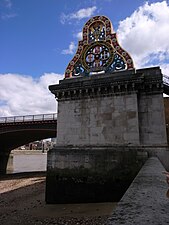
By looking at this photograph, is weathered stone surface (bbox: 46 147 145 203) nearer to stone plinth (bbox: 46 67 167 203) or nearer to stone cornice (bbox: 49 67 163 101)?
stone plinth (bbox: 46 67 167 203)

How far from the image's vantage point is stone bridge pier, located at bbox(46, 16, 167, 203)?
12289 millimetres

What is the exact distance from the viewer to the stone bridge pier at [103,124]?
12.3 metres

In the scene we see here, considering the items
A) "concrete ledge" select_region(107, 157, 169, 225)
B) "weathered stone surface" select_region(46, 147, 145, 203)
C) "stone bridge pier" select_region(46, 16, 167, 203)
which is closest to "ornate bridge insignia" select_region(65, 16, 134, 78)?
"stone bridge pier" select_region(46, 16, 167, 203)

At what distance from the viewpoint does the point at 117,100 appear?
13.7 m

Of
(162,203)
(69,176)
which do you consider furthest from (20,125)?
(162,203)

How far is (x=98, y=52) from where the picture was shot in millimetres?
15375

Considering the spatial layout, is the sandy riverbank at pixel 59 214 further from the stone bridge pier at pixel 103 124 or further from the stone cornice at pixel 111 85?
the stone cornice at pixel 111 85

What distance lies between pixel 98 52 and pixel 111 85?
329cm

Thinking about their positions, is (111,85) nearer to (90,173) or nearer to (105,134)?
(105,134)

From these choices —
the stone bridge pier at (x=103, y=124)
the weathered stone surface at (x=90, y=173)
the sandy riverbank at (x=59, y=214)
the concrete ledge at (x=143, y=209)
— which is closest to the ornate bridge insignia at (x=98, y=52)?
the stone bridge pier at (x=103, y=124)

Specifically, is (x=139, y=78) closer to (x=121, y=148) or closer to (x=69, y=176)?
(x=121, y=148)

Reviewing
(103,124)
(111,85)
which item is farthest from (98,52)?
(103,124)

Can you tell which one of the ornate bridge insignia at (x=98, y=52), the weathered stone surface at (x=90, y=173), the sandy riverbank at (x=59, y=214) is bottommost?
the sandy riverbank at (x=59, y=214)

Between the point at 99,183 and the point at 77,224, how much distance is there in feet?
12.6
